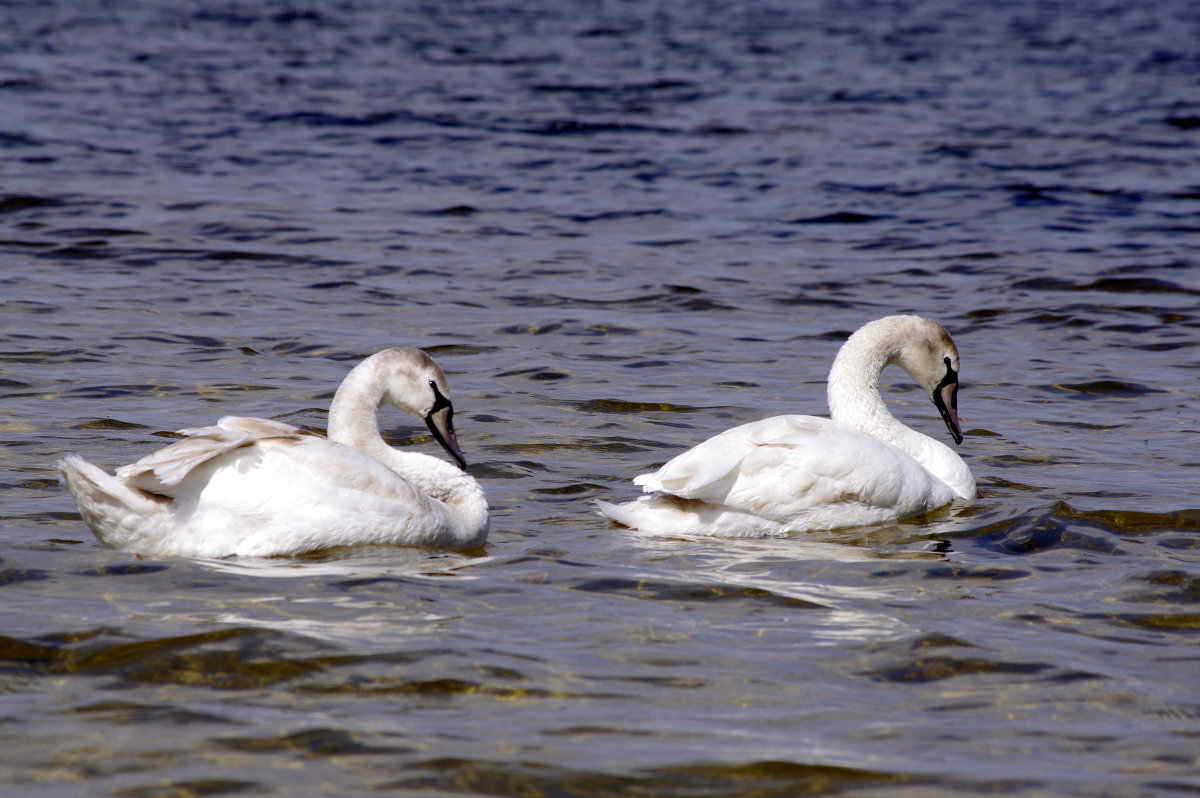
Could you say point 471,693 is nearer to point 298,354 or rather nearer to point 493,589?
point 493,589

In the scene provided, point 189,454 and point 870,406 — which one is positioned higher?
point 189,454

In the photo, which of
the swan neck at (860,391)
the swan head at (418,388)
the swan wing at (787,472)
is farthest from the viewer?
the swan neck at (860,391)

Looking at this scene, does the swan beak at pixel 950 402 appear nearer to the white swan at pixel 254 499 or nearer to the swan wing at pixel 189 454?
the white swan at pixel 254 499

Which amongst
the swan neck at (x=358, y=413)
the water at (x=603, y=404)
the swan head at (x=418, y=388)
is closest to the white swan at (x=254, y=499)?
the water at (x=603, y=404)

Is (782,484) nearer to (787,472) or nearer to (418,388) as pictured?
(787,472)

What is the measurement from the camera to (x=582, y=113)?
23.1 metres

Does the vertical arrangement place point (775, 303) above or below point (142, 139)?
below

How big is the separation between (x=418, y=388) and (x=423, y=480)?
0.45 metres

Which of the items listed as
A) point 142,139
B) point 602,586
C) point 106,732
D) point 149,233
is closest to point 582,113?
point 142,139

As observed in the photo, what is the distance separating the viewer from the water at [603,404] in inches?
186

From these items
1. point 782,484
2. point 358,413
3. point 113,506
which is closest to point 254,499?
point 113,506

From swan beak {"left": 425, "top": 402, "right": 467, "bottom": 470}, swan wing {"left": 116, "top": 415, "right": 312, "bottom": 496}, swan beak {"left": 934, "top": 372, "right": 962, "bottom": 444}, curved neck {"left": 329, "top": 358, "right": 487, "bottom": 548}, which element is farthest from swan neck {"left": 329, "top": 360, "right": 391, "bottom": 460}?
swan beak {"left": 934, "top": 372, "right": 962, "bottom": 444}

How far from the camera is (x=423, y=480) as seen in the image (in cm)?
711

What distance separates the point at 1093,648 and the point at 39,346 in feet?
23.9
